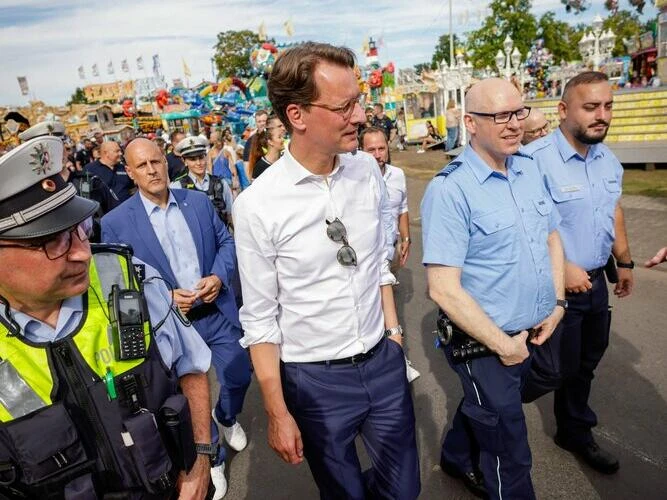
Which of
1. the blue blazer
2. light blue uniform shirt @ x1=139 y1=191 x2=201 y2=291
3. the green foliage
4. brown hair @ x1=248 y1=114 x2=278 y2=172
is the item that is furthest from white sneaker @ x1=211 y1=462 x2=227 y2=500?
the green foliage

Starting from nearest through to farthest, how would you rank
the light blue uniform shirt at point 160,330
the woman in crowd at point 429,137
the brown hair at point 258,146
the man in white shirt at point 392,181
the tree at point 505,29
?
the light blue uniform shirt at point 160,330 < the man in white shirt at point 392,181 < the brown hair at point 258,146 < the woman in crowd at point 429,137 < the tree at point 505,29

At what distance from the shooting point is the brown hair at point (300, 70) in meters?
1.71

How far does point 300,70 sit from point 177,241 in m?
1.66

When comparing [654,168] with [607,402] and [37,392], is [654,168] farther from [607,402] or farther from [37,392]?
[37,392]

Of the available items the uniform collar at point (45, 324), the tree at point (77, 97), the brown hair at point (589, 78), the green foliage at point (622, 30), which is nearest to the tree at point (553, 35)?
the green foliage at point (622, 30)

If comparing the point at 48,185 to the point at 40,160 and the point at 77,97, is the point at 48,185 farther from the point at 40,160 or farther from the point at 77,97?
the point at 77,97

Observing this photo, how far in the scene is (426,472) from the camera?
9.41 ft

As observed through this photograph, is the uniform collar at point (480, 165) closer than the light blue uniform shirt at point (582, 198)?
Yes

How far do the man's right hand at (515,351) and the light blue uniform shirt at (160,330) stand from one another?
128 centimetres

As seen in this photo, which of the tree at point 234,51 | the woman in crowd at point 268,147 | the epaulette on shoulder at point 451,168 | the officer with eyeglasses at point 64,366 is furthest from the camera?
the tree at point 234,51

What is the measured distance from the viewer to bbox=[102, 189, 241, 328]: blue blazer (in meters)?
2.85

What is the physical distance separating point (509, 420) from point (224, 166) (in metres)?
6.83

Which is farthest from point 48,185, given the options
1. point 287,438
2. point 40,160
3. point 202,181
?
point 202,181

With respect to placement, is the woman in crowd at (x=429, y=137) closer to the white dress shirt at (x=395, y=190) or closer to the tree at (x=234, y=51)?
the white dress shirt at (x=395, y=190)
